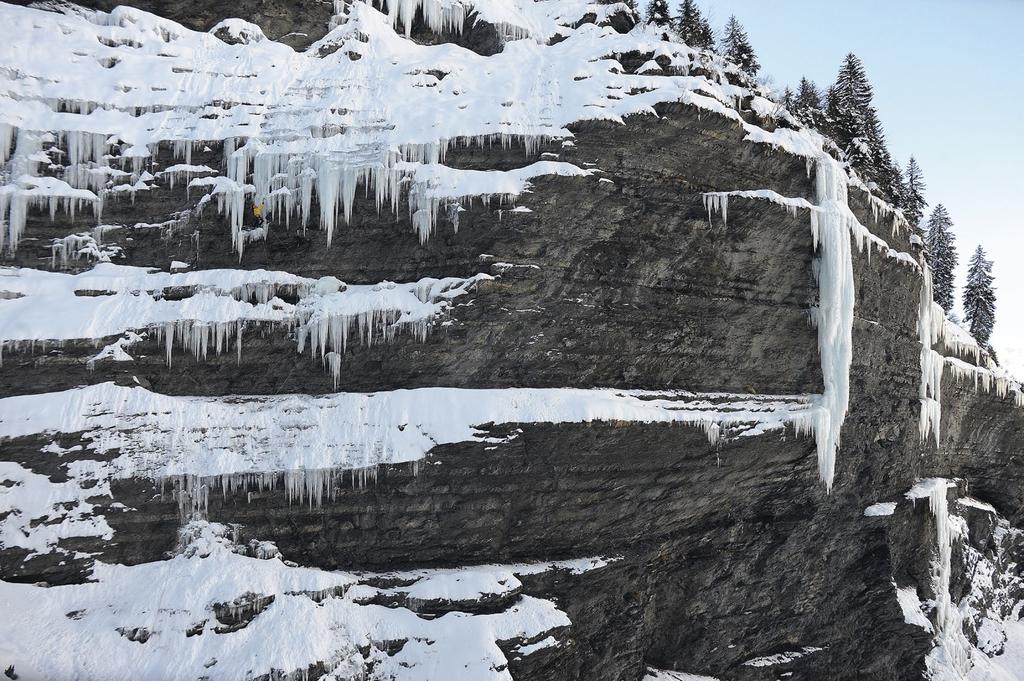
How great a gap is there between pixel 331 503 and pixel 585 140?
414 inches

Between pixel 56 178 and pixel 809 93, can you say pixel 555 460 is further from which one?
pixel 809 93

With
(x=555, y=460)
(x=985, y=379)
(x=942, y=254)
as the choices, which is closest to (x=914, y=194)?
(x=942, y=254)

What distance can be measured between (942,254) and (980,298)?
146 inches

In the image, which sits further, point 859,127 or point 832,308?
point 859,127

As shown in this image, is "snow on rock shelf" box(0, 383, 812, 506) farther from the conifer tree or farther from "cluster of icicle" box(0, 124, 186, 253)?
the conifer tree

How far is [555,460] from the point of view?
571 inches

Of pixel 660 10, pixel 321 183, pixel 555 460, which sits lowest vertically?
pixel 555 460

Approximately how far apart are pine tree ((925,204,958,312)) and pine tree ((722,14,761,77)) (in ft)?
54.0

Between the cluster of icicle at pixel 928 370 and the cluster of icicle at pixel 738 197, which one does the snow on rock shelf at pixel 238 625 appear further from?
the cluster of icicle at pixel 928 370

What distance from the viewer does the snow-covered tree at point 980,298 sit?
132 ft

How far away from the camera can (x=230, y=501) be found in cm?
1315

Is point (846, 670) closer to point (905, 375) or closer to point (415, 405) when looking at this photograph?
point (905, 375)

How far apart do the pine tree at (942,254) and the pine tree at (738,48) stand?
16448mm

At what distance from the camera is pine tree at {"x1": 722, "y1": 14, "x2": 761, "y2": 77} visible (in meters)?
33.6
